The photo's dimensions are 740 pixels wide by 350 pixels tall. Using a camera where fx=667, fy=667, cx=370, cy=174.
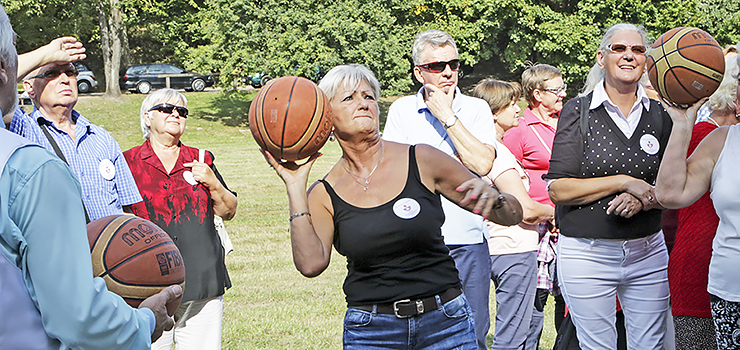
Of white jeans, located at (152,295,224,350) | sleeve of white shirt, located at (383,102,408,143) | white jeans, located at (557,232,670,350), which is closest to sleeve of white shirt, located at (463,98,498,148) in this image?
sleeve of white shirt, located at (383,102,408,143)

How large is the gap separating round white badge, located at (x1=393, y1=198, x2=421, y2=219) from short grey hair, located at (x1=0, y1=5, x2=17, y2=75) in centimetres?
175

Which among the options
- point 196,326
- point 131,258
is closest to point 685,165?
point 131,258

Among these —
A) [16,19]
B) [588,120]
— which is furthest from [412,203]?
[16,19]

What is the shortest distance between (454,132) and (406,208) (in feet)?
4.65

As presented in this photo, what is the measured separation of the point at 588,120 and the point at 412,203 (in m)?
1.69

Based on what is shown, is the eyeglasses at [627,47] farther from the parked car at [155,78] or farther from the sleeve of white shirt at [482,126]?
the parked car at [155,78]

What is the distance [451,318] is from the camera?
10.7ft

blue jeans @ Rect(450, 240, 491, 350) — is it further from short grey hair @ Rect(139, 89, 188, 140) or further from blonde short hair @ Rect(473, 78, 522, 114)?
short grey hair @ Rect(139, 89, 188, 140)

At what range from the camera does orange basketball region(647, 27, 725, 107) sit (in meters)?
3.72

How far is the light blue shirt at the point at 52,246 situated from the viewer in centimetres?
186

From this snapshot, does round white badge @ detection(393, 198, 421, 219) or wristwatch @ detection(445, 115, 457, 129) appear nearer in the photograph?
round white badge @ detection(393, 198, 421, 219)

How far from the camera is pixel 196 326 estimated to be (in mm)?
4898

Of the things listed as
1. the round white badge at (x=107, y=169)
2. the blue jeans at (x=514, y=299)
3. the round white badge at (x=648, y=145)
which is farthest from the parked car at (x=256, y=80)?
the round white badge at (x=648, y=145)

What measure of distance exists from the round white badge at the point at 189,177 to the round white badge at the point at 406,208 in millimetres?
2287
